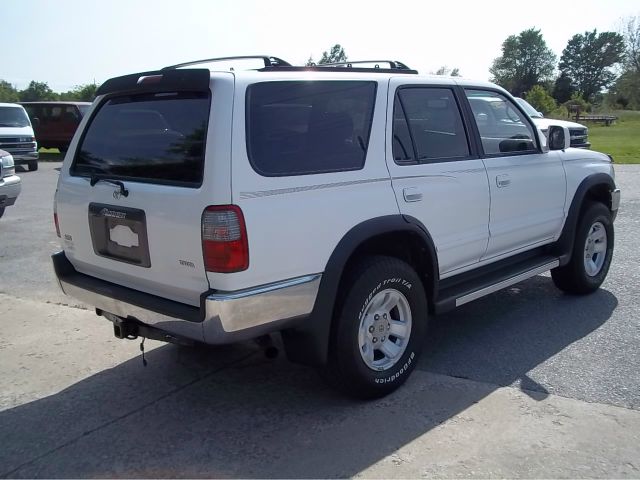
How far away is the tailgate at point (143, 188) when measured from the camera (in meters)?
3.15

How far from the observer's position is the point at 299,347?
3408 millimetres

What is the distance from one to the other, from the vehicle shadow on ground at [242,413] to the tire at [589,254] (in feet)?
2.26

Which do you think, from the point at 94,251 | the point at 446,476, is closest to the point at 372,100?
the point at 94,251

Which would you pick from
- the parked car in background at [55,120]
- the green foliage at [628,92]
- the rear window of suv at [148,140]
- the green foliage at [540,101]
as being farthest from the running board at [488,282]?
the green foliage at [628,92]

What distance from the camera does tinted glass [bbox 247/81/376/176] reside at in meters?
3.19

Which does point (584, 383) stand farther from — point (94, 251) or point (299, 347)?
point (94, 251)

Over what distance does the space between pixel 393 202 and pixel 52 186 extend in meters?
13.3

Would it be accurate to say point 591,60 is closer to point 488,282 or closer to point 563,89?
point 563,89

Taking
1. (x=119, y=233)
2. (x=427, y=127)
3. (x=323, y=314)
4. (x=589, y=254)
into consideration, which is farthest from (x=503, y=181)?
(x=119, y=233)

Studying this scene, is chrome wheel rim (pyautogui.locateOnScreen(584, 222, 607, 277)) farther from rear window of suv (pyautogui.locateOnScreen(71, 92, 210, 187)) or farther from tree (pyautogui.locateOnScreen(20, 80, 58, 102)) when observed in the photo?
tree (pyautogui.locateOnScreen(20, 80, 58, 102))

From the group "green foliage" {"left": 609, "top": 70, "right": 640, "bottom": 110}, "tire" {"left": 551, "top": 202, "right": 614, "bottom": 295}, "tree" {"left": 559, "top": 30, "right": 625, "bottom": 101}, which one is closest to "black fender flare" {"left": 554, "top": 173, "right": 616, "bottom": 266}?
"tire" {"left": 551, "top": 202, "right": 614, "bottom": 295}

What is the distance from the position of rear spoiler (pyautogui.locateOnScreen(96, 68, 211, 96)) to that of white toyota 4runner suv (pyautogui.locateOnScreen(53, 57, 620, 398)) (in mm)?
12

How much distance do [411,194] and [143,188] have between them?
1617mm

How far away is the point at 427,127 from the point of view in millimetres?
4141
